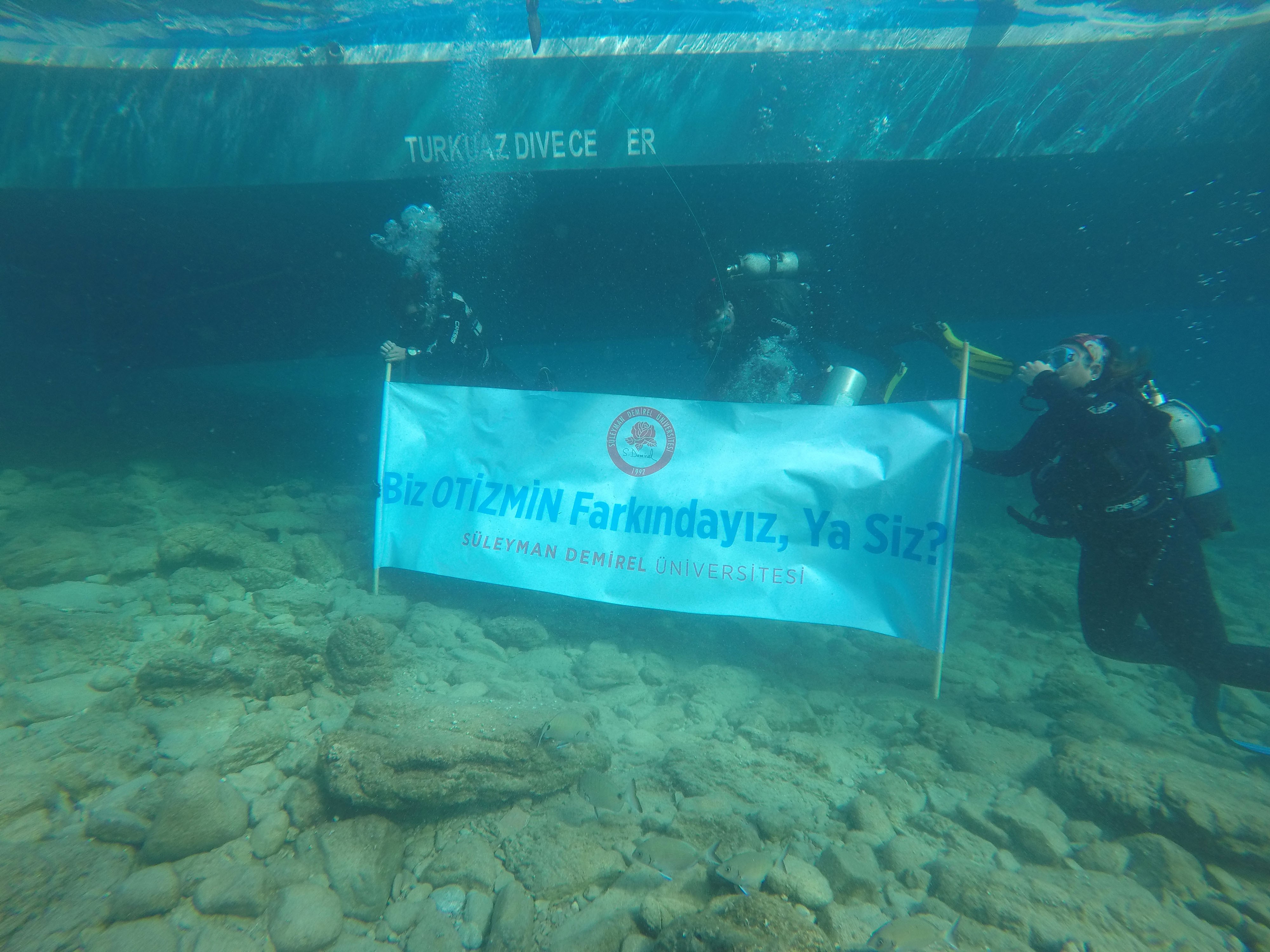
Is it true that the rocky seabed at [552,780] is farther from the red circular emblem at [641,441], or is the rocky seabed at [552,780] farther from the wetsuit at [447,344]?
the wetsuit at [447,344]

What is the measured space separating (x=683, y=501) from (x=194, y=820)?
2.55 m

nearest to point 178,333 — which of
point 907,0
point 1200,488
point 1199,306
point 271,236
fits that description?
point 271,236

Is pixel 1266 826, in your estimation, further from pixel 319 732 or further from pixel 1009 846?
pixel 319 732

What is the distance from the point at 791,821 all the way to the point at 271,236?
274 inches

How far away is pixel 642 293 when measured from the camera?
6.93 metres

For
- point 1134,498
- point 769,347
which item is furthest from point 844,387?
point 1134,498

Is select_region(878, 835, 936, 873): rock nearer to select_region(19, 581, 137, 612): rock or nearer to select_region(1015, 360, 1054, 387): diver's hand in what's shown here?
select_region(1015, 360, 1054, 387): diver's hand

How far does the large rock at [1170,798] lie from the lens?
80.2 inches

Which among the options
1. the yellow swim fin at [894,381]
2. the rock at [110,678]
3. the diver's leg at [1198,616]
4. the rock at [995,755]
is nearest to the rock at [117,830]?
the rock at [110,678]

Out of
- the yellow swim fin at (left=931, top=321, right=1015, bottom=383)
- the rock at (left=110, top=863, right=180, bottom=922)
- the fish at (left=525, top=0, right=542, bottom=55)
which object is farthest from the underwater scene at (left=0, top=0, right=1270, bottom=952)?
the yellow swim fin at (left=931, top=321, right=1015, bottom=383)

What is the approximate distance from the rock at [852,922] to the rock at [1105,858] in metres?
0.90

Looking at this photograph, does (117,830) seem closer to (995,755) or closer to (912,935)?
(912,935)

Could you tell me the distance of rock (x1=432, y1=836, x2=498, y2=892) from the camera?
6.44 ft

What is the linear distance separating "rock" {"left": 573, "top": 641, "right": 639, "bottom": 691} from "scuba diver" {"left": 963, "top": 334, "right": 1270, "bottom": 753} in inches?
89.1
